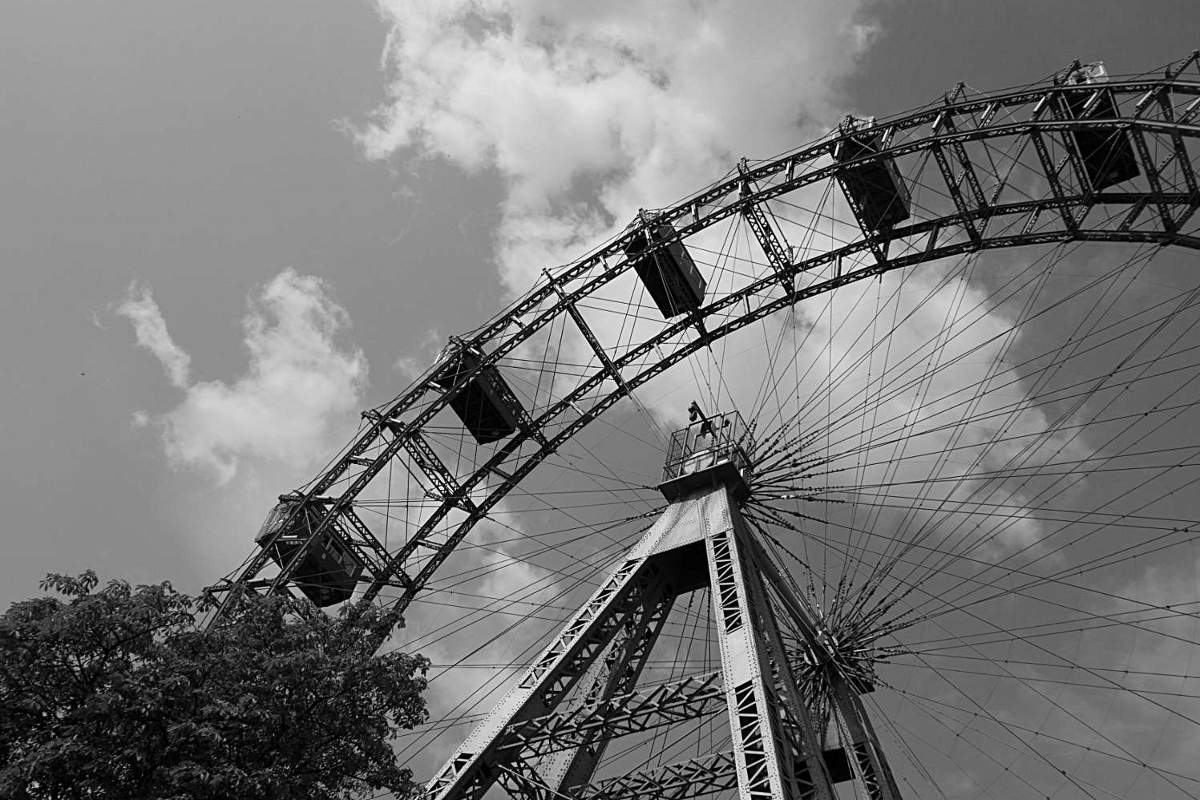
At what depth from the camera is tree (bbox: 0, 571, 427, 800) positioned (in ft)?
42.0

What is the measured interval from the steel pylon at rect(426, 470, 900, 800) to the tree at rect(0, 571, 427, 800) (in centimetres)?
212

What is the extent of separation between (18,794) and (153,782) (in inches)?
57.8

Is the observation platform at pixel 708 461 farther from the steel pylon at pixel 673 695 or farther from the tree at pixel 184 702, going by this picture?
the tree at pixel 184 702

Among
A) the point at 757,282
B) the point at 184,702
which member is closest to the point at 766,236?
the point at 757,282

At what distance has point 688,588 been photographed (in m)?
19.7

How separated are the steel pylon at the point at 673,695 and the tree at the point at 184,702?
2123mm

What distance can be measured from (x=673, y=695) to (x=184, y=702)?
23.1 feet

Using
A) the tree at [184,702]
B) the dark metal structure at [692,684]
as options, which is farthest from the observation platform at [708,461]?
the tree at [184,702]

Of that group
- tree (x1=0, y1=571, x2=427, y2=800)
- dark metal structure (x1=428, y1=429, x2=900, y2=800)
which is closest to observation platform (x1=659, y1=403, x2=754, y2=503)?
dark metal structure (x1=428, y1=429, x2=900, y2=800)

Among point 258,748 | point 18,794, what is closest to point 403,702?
point 258,748

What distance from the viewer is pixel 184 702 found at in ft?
44.7

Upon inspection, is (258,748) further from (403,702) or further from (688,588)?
(688,588)

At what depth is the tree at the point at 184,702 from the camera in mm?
12805

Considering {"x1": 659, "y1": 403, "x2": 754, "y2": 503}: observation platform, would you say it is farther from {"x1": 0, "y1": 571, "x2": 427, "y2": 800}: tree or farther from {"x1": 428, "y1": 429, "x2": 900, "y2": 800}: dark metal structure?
{"x1": 0, "y1": 571, "x2": 427, "y2": 800}: tree
